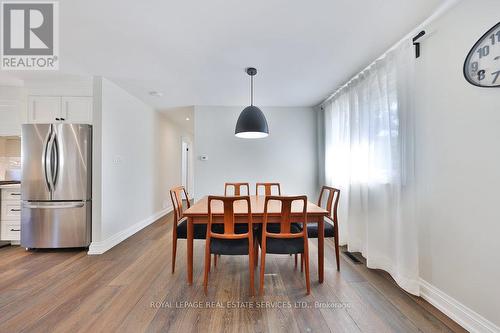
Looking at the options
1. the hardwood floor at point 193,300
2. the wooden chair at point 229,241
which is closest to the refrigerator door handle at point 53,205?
the hardwood floor at point 193,300

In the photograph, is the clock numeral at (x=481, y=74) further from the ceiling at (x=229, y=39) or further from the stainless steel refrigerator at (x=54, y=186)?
the stainless steel refrigerator at (x=54, y=186)

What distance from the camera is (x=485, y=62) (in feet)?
4.61

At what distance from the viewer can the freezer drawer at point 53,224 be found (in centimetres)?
289

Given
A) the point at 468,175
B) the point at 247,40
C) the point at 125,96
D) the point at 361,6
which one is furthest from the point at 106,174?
the point at 468,175

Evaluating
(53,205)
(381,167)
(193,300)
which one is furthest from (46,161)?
(381,167)

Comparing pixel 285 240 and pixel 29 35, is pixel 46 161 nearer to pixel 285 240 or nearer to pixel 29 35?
pixel 29 35

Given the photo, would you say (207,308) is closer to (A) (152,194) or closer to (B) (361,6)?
(B) (361,6)

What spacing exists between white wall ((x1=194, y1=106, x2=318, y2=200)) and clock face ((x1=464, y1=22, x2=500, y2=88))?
2.92 m

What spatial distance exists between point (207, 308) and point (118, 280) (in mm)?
1138

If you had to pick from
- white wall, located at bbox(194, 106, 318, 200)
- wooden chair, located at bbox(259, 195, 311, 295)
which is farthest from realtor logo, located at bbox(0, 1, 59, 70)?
wooden chair, located at bbox(259, 195, 311, 295)

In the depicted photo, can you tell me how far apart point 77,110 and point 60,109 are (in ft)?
0.80

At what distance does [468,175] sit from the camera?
1.52 meters

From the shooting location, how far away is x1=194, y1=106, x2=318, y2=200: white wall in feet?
14.0

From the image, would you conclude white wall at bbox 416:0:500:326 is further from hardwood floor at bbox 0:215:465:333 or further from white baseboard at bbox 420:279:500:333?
hardwood floor at bbox 0:215:465:333
